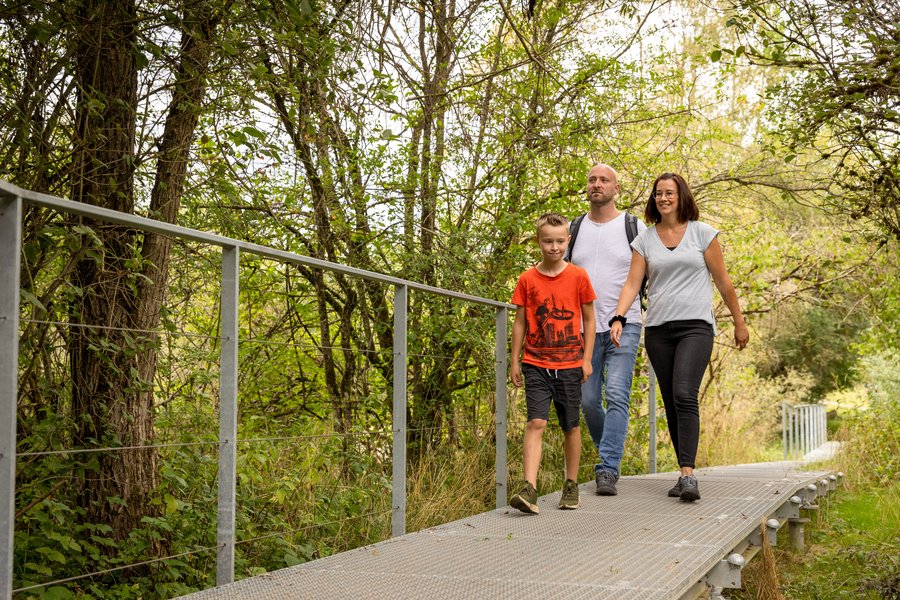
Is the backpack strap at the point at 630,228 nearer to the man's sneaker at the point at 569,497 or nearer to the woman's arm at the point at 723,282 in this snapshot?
the woman's arm at the point at 723,282

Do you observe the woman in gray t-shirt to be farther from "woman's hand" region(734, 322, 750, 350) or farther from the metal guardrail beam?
the metal guardrail beam

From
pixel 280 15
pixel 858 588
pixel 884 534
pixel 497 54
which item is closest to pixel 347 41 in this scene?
pixel 280 15

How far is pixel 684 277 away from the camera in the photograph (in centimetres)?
479

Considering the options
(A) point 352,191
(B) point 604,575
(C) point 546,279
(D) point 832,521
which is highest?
(A) point 352,191

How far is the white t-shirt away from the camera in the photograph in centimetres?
512

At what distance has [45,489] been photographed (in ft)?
13.9

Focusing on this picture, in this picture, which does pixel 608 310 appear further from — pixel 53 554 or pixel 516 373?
pixel 53 554

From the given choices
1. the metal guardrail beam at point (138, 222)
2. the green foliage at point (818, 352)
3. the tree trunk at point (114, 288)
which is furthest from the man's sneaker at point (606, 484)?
the green foliage at point (818, 352)

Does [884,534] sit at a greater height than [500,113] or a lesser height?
lesser

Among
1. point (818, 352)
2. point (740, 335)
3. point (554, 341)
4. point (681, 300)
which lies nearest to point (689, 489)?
point (740, 335)

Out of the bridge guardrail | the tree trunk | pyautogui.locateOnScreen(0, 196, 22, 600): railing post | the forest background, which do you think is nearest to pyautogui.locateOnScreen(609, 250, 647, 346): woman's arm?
the forest background

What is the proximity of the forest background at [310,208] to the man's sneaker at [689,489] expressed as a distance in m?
1.52

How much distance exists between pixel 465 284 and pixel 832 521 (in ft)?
12.4

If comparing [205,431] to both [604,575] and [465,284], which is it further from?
[604,575]
